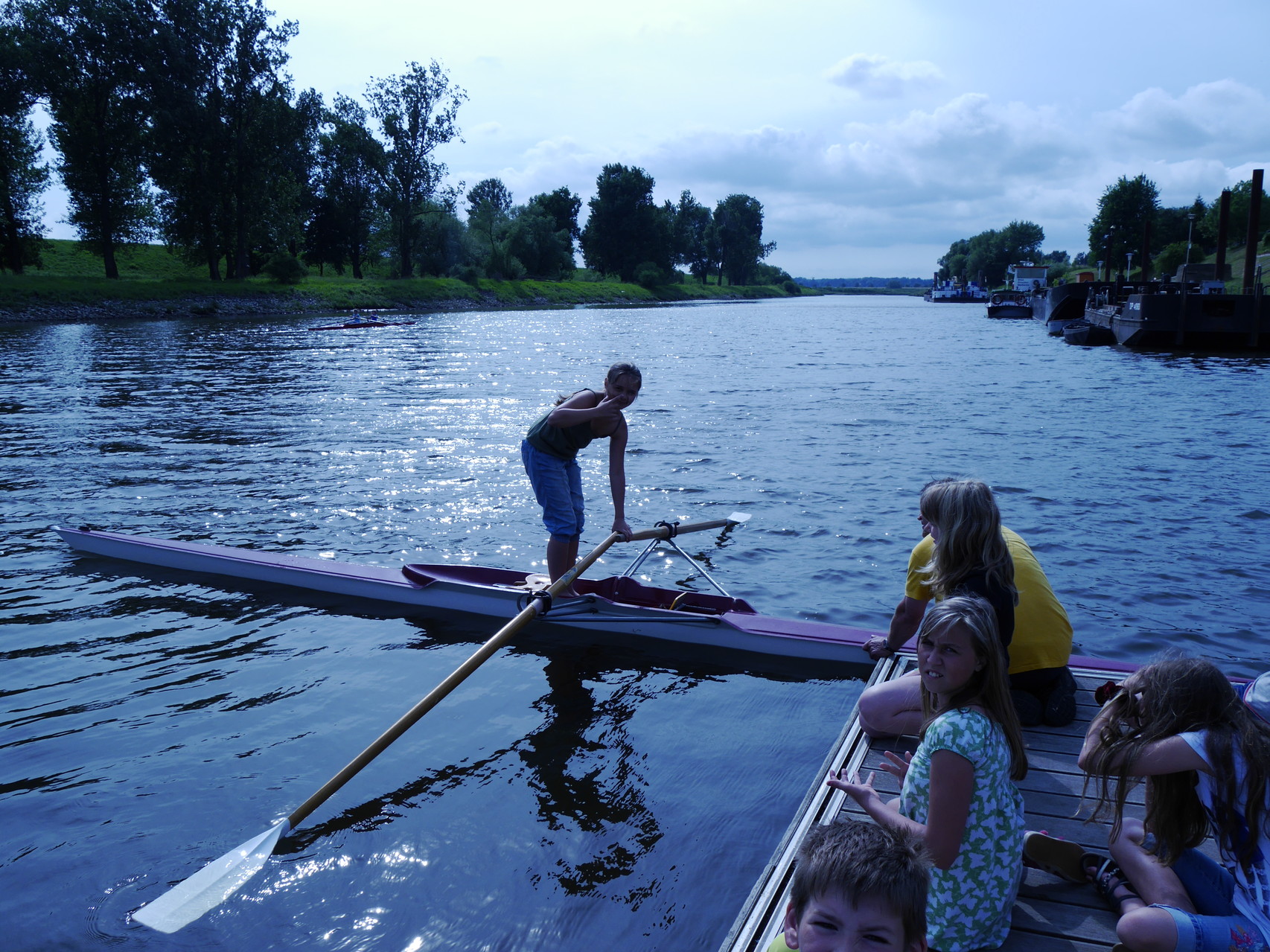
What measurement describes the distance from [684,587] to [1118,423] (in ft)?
43.2

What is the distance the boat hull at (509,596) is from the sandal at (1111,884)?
11.3 feet

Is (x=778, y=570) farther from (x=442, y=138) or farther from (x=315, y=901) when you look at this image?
(x=442, y=138)

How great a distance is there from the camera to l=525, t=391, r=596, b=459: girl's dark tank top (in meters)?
7.16

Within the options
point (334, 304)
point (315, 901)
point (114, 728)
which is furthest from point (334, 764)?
point (334, 304)

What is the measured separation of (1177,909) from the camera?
289 centimetres

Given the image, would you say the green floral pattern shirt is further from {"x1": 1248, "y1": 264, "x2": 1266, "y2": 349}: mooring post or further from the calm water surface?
{"x1": 1248, "y1": 264, "x2": 1266, "y2": 349}: mooring post

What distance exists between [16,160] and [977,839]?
191ft

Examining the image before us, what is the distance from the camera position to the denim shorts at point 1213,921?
281cm

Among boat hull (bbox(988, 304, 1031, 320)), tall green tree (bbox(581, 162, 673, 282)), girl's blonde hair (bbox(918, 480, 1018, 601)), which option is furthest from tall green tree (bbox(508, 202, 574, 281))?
girl's blonde hair (bbox(918, 480, 1018, 601))

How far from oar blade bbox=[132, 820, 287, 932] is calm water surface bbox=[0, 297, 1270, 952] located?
8cm

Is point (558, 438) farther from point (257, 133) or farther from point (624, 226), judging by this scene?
point (624, 226)

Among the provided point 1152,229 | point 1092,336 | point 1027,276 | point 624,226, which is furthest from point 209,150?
point 1152,229

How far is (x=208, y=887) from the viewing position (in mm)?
4480

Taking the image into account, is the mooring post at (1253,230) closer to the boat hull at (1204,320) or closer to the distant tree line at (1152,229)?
the boat hull at (1204,320)
